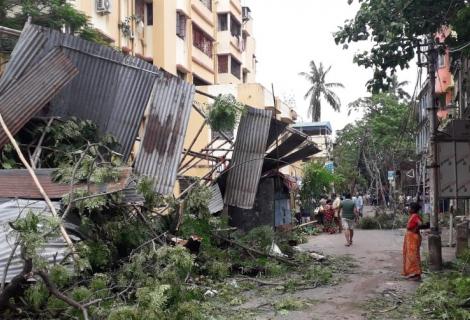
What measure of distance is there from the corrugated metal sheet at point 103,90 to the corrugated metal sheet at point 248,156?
280 cm

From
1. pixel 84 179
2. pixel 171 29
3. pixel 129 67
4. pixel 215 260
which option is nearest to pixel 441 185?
pixel 215 260

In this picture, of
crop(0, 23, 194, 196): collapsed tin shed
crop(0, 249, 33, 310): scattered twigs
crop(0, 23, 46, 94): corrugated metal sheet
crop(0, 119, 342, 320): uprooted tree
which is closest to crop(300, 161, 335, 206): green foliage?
crop(0, 119, 342, 320): uprooted tree

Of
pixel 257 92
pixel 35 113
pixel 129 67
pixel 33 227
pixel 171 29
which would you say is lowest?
pixel 33 227

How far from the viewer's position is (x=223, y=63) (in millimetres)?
36312

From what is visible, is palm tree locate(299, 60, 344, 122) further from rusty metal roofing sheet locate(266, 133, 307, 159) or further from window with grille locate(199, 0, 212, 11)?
rusty metal roofing sheet locate(266, 133, 307, 159)

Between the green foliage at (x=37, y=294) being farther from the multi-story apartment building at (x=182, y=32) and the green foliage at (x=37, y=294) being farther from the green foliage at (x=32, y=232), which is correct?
the multi-story apartment building at (x=182, y=32)

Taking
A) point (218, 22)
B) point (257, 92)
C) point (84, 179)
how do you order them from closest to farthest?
1. point (84, 179)
2. point (257, 92)
3. point (218, 22)

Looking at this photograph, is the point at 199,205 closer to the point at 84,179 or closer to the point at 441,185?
the point at 84,179

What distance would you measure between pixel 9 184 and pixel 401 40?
9.19m

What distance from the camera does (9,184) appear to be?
8445 millimetres

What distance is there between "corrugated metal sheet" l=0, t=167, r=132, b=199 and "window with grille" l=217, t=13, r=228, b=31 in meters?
28.5

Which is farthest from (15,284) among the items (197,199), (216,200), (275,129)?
(275,129)

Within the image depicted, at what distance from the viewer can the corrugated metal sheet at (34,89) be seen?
911cm

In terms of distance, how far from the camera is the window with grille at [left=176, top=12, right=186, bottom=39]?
28078 mm
